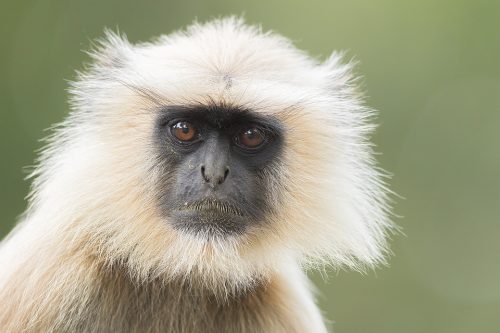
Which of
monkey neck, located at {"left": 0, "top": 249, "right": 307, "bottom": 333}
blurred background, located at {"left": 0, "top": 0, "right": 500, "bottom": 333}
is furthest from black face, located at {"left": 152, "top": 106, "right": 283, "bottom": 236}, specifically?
blurred background, located at {"left": 0, "top": 0, "right": 500, "bottom": 333}

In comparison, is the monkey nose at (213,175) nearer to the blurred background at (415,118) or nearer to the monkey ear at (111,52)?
the monkey ear at (111,52)

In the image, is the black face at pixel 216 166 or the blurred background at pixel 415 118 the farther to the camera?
the blurred background at pixel 415 118

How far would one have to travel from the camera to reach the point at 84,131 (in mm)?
5680

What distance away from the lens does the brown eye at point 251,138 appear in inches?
218

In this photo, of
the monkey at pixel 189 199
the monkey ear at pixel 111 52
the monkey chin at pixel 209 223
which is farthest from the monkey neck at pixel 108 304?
the monkey ear at pixel 111 52

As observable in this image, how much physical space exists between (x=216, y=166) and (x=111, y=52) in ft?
4.42

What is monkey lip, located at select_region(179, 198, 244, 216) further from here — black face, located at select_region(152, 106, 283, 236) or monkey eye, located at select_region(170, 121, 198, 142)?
monkey eye, located at select_region(170, 121, 198, 142)

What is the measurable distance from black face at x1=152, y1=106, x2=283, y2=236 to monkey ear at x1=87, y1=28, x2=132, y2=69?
630 mm

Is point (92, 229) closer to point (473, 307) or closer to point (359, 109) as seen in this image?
point (359, 109)

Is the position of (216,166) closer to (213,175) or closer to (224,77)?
(213,175)

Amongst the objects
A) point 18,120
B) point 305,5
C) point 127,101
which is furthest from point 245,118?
point 305,5

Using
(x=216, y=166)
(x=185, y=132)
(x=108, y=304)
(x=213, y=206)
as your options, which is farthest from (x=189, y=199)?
(x=108, y=304)

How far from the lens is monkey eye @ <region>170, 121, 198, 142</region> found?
5.53m

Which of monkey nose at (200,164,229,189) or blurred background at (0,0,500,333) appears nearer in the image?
monkey nose at (200,164,229,189)
